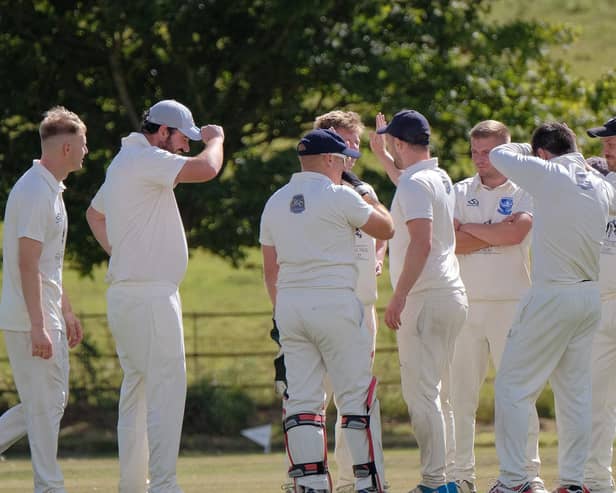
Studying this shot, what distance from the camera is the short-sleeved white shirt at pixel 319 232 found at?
750 cm

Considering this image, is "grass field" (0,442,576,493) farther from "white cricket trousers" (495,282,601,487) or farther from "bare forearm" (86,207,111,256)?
"bare forearm" (86,207,111,256)

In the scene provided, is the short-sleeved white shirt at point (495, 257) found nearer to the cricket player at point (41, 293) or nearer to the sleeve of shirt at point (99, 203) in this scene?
the sleeve of shirt at point (99, 203)

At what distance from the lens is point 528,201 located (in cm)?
880

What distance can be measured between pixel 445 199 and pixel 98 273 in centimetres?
3068

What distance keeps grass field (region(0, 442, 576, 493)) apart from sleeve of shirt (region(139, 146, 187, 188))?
2.68 m

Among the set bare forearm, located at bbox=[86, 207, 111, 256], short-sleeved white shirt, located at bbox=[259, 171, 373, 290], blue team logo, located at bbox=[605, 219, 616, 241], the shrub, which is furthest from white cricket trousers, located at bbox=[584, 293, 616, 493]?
the shrub

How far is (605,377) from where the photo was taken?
334 inches

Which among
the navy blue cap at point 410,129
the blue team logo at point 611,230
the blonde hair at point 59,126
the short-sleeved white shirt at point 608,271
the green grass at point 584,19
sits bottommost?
the short-sleeved white shirt at point 608,271

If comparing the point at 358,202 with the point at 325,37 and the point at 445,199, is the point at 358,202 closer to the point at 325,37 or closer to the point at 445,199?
the point at 445,199

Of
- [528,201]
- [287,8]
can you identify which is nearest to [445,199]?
[528,201]

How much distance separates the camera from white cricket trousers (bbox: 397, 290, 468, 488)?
815 centimetres

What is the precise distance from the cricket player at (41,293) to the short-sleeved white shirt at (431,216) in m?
2.06

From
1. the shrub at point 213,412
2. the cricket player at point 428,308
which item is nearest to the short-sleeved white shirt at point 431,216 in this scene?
the cricket player at point 428,308

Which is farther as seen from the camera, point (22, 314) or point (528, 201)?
point (528, 201)
